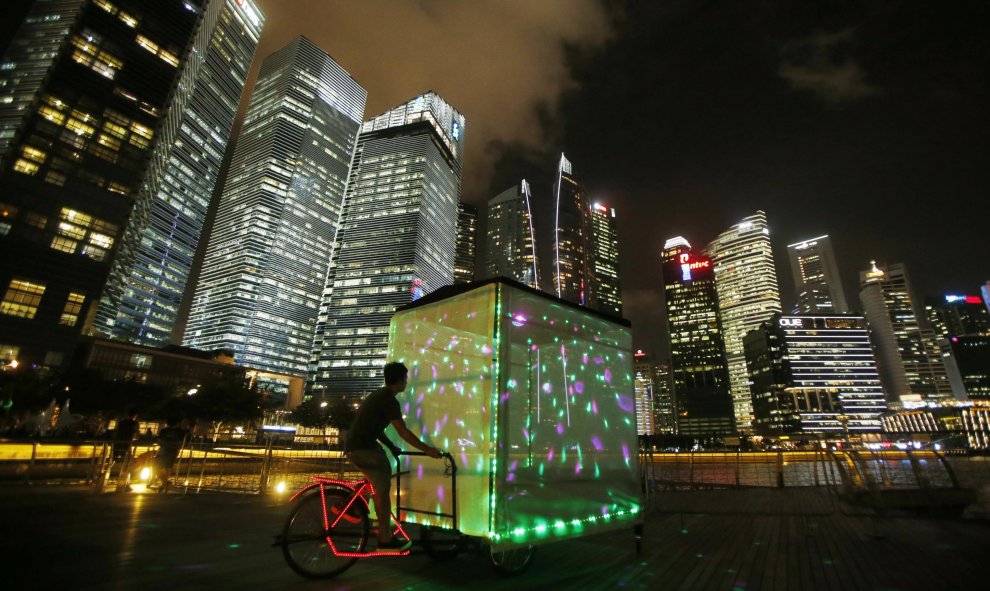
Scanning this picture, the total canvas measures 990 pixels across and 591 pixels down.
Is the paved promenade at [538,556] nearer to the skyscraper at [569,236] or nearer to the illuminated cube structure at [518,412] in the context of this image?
the illuminated cube structure at [518,412]

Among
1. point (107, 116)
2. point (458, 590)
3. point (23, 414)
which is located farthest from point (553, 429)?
point (107, 116)

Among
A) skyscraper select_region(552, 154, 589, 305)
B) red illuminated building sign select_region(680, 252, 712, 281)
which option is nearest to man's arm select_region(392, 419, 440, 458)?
skyscraper select_region(552, 154, 589, 305)

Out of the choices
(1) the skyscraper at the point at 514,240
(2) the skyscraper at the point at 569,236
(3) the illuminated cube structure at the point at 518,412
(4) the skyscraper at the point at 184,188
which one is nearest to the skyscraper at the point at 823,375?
(2) the skyscraper at the point at 569,236

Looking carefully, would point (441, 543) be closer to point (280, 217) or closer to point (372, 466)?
point (372, 466)

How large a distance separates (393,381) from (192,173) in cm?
17374

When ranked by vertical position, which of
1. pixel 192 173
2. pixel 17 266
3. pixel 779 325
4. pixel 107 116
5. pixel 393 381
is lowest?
pixel 393 381

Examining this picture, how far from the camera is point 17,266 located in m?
64.6

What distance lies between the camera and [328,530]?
402 centimetres

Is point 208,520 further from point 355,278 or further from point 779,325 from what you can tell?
point 779,325

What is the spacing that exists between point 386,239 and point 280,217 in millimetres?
42726

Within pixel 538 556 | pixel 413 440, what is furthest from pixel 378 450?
pixel 538 556

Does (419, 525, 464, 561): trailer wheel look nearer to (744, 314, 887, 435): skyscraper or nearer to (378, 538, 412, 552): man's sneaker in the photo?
(378, 538, 412, 552): man's sneaker

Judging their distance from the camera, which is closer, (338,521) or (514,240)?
(338,521)

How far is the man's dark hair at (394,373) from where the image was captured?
4242 millimetres
